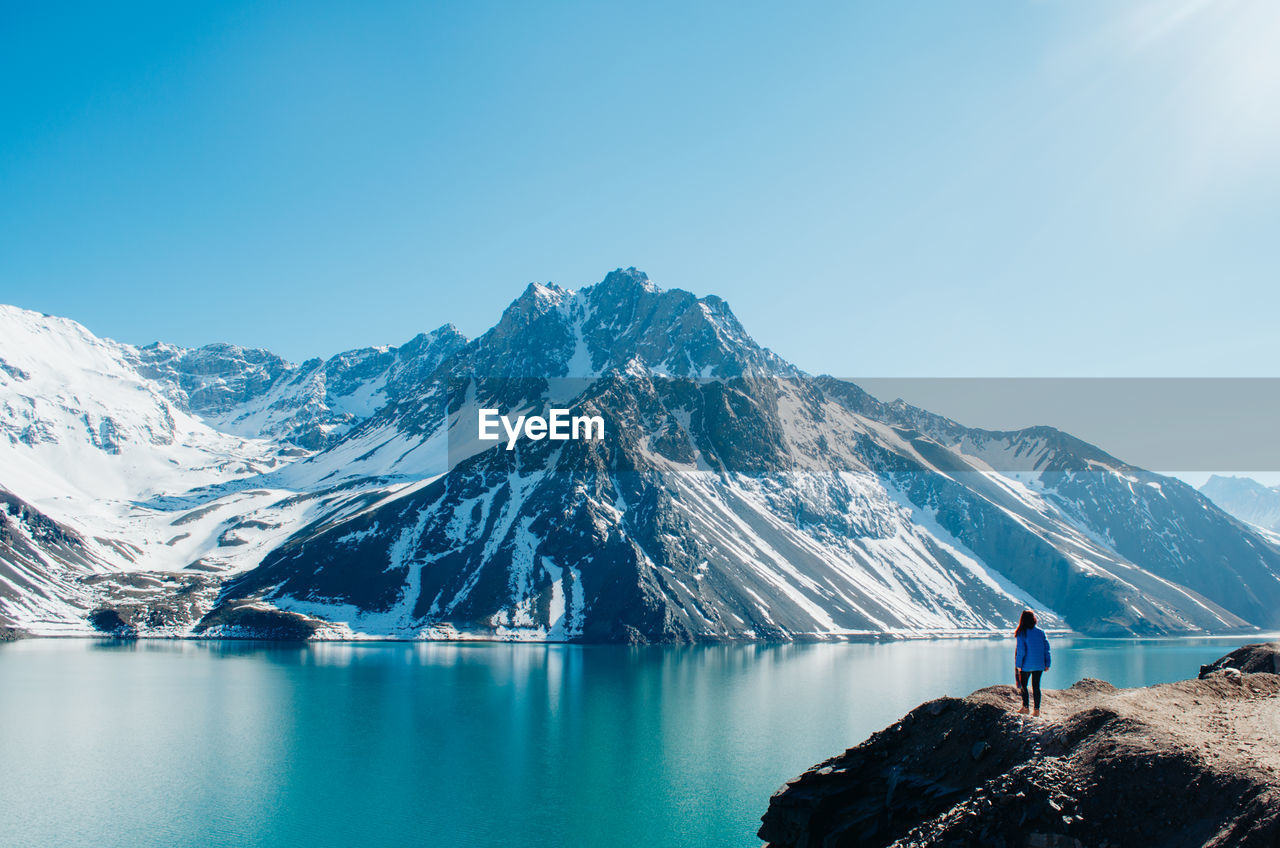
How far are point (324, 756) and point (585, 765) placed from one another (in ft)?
85.1

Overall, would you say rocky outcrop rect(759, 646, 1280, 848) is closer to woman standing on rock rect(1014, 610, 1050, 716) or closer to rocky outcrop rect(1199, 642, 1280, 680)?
rocky outcrop rect(1199, 642, 1280, 680)

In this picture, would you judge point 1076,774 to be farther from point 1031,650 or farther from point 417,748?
point 417,748

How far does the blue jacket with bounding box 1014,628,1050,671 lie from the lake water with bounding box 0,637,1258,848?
32872mm

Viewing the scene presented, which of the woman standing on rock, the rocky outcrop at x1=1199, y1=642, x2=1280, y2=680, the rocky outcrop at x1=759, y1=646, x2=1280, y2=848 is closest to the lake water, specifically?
the rocky outcrop at x1=759, y1=646, x2=1280, y2=848

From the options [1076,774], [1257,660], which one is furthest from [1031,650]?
[1257,660]

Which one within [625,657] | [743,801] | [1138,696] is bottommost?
[625,657]

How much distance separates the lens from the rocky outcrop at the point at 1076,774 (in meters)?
24.0

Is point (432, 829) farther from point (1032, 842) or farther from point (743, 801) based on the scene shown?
point (1032, 842)

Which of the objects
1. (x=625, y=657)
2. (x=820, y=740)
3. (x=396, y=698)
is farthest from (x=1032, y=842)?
(x=625, y=657)

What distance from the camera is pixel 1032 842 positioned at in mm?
26062

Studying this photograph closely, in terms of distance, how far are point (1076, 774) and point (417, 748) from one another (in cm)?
7165

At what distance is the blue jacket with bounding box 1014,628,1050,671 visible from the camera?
102 ft

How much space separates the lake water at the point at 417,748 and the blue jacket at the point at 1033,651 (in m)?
32.9

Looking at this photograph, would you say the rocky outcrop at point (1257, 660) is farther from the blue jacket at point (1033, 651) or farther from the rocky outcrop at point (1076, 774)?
the blue jacket at point (1033, 651)
